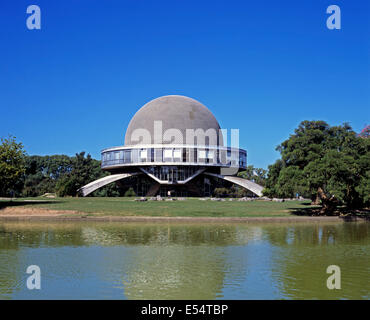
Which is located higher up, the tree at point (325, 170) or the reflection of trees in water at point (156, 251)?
the tree at point (325, 170)

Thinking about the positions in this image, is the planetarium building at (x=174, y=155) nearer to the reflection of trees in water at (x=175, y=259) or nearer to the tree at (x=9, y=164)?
the tree at (x=9, y=164)

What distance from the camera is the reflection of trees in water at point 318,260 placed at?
29.8 feet

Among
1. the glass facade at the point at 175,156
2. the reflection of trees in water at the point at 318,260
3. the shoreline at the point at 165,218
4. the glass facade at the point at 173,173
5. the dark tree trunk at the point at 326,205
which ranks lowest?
the reflection of trees in water at the point at 318,260

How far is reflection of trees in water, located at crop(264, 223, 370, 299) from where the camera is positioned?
9094 millimetres

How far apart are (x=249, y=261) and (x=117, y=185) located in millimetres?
61163

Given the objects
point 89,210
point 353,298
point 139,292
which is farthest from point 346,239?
point 89,210

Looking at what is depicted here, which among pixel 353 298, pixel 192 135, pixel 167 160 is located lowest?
pixel 353 298

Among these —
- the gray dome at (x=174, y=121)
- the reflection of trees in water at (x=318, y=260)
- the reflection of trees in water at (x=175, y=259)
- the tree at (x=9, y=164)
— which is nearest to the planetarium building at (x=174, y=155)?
the gray dome at (x=174, y=121)

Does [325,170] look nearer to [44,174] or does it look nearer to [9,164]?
[9,164]

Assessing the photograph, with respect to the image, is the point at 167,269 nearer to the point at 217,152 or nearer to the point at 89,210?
the point at 89,210

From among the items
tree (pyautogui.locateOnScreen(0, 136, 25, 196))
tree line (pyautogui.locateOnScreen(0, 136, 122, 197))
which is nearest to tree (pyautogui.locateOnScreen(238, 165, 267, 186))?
tree line (pyautogui.locateOnScreen(0, 136, 122, 197))

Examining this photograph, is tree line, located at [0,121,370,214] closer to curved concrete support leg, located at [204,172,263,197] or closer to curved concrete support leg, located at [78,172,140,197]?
curved concrete support leg, located at [204,172,263,197]

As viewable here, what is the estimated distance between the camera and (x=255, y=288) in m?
9.20

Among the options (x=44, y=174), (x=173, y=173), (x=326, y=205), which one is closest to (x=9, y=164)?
(x=326, y=205)
